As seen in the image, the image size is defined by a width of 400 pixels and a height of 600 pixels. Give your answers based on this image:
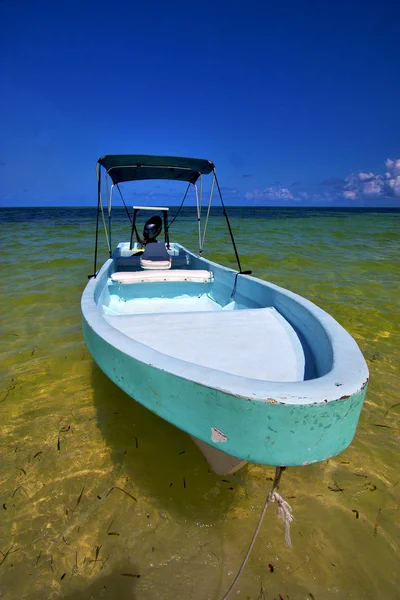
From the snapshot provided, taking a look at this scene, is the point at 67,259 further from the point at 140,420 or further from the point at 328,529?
the point at 328,529

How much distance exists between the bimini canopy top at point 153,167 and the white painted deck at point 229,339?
11.3 ft

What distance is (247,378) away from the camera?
5.28 ft

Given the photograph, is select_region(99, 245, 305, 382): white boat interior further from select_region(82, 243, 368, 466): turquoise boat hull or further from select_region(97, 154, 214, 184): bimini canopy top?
select_region(97, 154, 214, 184): bimini canopy top

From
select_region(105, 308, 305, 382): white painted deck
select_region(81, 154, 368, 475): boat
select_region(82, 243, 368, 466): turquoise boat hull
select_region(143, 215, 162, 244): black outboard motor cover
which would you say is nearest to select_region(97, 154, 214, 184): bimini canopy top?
select_region(143, 215, 162, 244): black outboard motor cover

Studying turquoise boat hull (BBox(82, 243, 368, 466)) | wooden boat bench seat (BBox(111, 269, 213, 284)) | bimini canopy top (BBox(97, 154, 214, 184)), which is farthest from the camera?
bimini canopy top (BBox(97, 154, 214, 184))

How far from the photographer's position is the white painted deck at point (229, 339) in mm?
2318

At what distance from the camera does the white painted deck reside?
2318mm

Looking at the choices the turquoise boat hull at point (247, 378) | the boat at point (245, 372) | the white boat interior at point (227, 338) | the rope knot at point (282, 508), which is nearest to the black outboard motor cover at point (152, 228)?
the boat at point (245, 372)

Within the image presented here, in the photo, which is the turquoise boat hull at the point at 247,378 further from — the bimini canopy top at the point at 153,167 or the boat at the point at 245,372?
the bimini canopy top at the point at 153,167

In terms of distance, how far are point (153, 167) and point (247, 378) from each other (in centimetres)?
561

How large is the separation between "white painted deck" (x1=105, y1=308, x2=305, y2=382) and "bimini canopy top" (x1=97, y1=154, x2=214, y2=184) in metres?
3.46

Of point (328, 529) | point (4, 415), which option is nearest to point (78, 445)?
point (4, 415)

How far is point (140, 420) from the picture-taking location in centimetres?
334

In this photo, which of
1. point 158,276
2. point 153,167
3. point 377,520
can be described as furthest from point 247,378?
point 153,167
